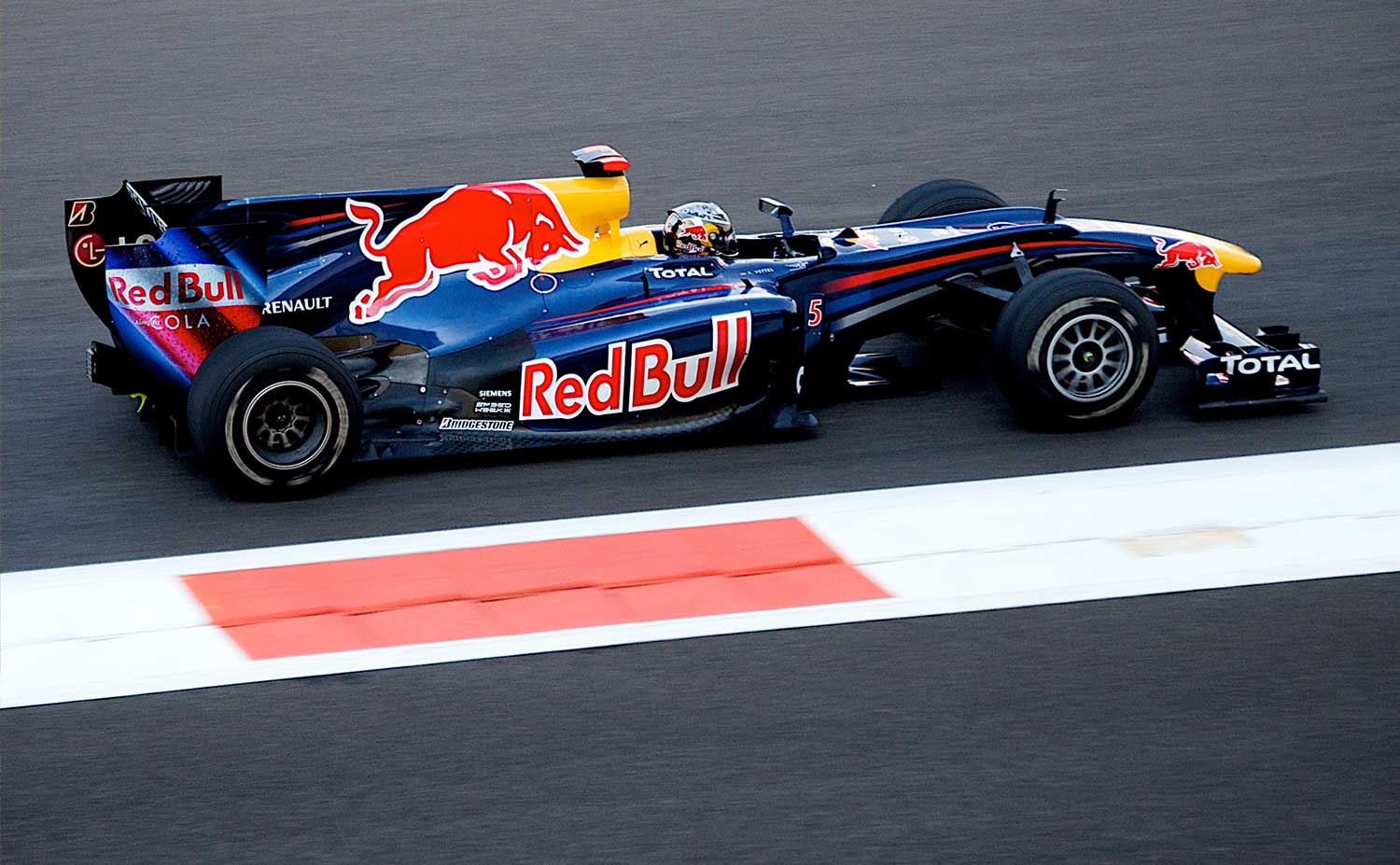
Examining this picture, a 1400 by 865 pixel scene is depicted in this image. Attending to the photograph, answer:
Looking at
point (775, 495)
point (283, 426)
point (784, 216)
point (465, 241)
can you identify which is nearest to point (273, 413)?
point (283, 426)

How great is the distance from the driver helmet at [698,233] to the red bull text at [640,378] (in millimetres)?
514

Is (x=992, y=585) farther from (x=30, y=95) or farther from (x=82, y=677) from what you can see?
(x=30, y=95)

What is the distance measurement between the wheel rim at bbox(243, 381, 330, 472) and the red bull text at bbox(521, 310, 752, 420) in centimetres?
82

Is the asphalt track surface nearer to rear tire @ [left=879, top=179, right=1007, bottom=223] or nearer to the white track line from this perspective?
the white track line

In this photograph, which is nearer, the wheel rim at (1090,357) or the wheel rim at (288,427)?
the wheel rim at (288,427)

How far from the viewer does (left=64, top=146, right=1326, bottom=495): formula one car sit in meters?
6.50

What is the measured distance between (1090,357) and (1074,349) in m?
0.09

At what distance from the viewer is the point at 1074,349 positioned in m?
6.90

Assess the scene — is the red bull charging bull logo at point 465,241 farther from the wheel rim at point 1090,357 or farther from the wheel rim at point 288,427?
the wheel rim at point 1090,357

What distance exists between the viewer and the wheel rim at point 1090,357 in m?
6.87

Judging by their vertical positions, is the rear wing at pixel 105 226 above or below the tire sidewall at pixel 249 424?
above

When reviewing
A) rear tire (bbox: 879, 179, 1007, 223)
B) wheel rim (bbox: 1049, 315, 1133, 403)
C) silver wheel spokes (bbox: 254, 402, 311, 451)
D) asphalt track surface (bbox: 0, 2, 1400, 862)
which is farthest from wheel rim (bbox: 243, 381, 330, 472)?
rear tire (bbox: 879, 179, 1007, 223)

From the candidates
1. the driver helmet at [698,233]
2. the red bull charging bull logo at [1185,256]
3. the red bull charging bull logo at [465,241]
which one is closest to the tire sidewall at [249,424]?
the red bull charging bull logo at [465,241]

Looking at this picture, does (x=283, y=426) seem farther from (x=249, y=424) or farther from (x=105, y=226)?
(x=105, y=226)
